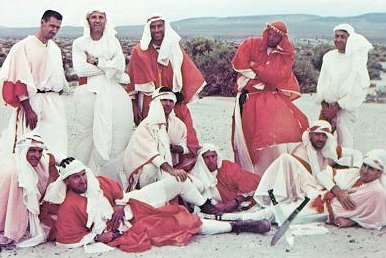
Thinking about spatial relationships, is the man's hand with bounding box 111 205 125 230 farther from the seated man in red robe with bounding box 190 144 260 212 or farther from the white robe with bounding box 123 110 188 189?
the seated man in red robe with bounding box 190 144 260 212

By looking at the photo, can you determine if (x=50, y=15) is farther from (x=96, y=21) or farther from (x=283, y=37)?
(x=283, y=37)

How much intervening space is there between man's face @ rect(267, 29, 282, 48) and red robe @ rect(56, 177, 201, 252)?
2.13 meters

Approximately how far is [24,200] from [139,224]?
848 millimetres

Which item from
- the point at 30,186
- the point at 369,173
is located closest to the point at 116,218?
the point at 30,186

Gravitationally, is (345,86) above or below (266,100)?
above

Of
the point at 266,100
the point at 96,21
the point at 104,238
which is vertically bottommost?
the point at 104,238

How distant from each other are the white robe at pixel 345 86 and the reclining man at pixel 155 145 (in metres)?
1.50

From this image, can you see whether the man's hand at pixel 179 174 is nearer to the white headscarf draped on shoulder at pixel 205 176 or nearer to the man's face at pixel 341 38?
the white headscarf draped on shoulder at pixel 205 176

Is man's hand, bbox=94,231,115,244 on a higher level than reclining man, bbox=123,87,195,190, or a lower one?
lower

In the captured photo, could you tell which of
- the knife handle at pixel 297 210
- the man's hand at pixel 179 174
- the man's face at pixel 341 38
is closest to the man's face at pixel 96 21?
the man's hand at pixel 179 174

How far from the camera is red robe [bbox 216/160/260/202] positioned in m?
6.27

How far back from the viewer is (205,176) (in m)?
6.19

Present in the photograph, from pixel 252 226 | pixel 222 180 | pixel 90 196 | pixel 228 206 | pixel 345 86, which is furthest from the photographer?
pixel 345 86

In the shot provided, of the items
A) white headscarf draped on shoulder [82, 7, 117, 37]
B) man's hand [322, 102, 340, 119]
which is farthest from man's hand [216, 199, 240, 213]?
white headscarf draped on shoulder [82, 7, 117, 37]
